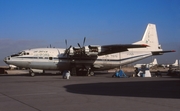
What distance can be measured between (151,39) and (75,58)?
14.1m

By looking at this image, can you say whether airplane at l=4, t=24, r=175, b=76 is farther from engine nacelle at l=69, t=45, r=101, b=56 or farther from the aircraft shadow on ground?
the aircraft shadow on ground

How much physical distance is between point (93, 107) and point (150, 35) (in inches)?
1333

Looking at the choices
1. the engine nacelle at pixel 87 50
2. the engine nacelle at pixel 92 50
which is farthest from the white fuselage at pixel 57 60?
the engine nacelle at pixel 92 50

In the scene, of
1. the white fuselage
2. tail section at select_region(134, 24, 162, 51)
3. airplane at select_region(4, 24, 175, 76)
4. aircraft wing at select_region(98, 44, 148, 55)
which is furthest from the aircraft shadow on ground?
tail section at select_region(134, 24, 162, 51)

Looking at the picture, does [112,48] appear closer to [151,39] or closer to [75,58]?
[75,58]

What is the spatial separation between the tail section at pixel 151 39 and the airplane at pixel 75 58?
2277mm

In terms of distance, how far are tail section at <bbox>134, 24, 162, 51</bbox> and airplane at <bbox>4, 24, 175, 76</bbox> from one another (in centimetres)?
228

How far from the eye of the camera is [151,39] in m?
40.1

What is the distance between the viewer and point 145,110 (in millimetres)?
7727

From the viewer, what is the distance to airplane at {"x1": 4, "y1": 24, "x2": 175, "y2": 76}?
3178cm

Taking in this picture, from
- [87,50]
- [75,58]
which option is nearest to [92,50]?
[87,50]

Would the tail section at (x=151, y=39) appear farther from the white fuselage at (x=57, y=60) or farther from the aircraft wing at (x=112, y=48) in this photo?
the aircraft wing at (x=112, y=48)

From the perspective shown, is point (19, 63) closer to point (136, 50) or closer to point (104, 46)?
point (104, 46)

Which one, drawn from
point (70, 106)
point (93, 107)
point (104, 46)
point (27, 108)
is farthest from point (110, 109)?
point (104, 46)
